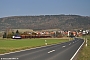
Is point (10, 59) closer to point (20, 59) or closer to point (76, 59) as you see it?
point (20, 59)

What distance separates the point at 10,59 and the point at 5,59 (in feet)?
1.15

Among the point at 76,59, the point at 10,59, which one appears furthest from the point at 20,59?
the point at 76,59

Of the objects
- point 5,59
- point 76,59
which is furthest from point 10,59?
point 76,59

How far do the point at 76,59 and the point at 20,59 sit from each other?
528 cm

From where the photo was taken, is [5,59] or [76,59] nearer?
[5,59]

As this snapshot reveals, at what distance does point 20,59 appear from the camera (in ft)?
52.4

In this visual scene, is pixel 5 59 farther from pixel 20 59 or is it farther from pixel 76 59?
pixel 76 59

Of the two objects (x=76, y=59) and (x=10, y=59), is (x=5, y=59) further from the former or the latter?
(x=76, y=59)

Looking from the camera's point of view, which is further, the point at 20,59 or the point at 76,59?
the point at 76,59

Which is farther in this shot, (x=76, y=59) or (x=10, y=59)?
(x=76, y=59)

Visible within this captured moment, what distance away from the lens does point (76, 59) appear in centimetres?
1897

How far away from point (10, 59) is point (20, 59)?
0.78 m
